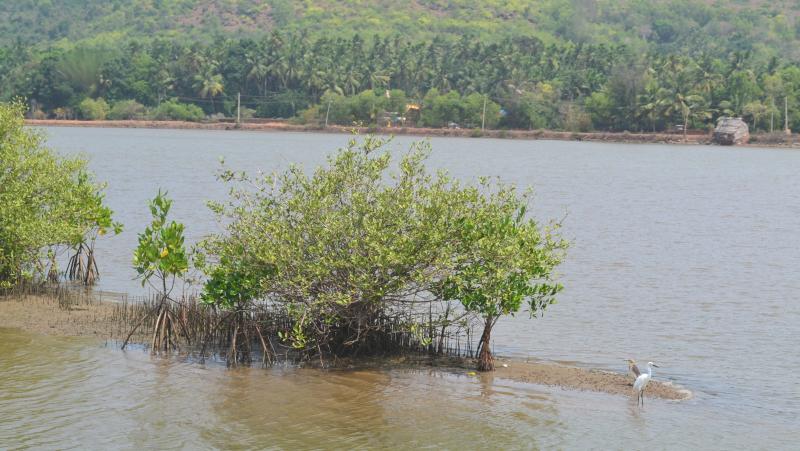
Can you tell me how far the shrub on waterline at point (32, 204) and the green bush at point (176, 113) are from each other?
465 feet

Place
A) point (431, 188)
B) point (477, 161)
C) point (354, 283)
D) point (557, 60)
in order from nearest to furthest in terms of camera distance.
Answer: point (354, 283) → point (431, 188) → point (477, 161) → point (557, 60)

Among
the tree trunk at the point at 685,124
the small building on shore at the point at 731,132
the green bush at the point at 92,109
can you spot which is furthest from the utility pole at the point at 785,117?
the green bush at the point at 92,109

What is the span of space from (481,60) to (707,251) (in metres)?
128

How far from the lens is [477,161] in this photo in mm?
97375

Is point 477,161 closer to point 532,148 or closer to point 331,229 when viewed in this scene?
point 532,148

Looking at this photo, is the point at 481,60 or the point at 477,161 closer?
the point at 477,161

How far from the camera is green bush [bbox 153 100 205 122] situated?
6629 inches

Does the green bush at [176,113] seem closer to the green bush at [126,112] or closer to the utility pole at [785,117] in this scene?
the green bush at [126,112]

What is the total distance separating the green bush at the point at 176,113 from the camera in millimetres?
168375

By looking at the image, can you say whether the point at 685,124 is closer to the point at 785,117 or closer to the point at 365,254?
the point at 785,117

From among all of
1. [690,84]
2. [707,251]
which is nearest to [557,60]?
[690,84]

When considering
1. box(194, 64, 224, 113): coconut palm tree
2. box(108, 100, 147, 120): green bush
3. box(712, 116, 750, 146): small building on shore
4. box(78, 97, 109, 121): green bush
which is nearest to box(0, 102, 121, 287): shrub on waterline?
box(712, 116, 750, 146): small building on shore

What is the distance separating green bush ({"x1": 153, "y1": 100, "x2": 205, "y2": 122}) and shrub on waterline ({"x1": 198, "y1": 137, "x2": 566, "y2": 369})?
150 metres

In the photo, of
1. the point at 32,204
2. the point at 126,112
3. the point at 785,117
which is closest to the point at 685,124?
the point at 785,117
